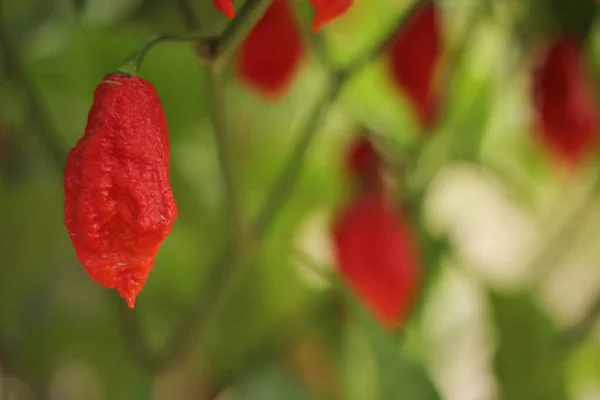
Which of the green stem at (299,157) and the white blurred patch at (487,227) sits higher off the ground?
the green stem at (299,157)

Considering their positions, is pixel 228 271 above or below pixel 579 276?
above

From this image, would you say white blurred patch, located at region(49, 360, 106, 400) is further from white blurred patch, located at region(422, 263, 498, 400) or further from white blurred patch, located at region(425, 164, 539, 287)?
white blurred patch, located at region(425, 164, 539, 287)

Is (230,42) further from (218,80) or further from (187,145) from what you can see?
(187,145)

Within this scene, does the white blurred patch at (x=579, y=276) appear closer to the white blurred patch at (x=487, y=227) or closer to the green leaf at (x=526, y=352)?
the white blurred patch at (x=487, y=227)

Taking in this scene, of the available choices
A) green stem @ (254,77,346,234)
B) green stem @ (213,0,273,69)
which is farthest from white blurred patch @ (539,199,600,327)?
green stem @ (213,0,273,69)

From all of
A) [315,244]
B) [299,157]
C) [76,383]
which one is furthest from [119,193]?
[315,244]

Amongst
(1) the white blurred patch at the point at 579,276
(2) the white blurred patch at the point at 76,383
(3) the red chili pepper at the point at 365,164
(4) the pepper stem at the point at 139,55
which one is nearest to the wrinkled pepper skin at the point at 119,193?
(4) the pepper stem at the point at 139,55

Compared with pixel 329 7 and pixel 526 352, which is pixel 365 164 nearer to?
pixel 526 352
